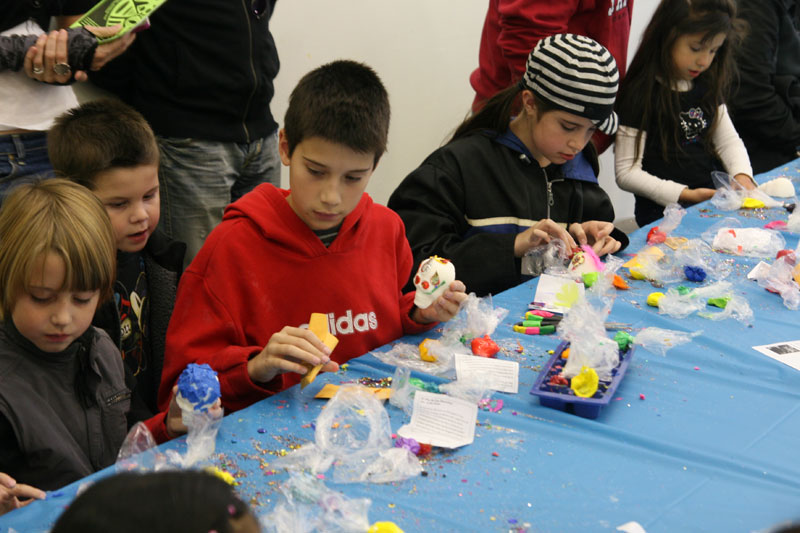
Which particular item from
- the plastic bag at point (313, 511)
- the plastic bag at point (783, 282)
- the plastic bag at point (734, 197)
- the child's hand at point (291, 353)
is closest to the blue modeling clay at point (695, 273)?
the plastic bag at point (783, 282)

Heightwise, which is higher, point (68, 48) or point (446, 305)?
point (68, 48)

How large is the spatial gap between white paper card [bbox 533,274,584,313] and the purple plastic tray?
44 cm

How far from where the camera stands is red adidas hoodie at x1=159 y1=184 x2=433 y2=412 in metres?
1.76

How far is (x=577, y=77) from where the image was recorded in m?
2.55

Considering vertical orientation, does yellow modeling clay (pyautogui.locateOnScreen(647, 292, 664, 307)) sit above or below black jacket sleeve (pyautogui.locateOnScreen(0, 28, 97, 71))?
below

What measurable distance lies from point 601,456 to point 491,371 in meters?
0.38

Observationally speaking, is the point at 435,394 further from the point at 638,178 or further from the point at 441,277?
the point at 638,178

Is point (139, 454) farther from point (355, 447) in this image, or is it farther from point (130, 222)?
point (130, 222)

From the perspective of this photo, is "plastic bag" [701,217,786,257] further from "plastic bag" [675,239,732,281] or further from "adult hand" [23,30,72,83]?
"adult hand" [23,30,72,83]

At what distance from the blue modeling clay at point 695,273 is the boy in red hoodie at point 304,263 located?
90 centimetres

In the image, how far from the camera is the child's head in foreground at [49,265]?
59.9 inches

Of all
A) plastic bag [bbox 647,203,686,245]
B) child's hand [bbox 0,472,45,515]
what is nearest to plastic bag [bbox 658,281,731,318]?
plastic bag [bbox 647,203,686,245]

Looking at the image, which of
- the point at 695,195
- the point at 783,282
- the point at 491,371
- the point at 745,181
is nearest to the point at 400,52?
the point at 695,195

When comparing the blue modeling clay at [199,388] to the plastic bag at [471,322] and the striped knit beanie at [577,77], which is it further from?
the striped knit beanie at [577,77]
